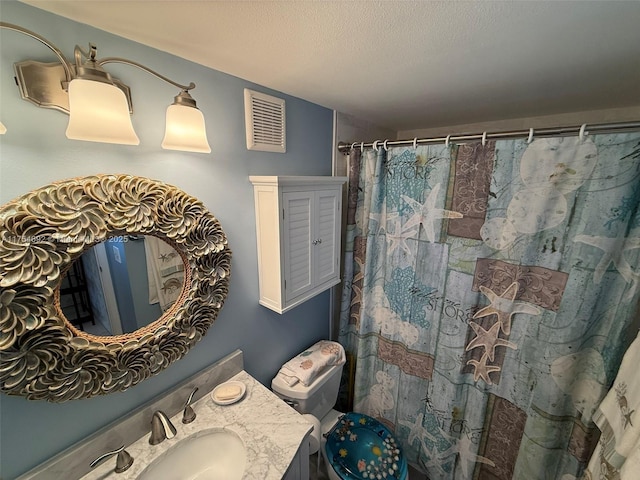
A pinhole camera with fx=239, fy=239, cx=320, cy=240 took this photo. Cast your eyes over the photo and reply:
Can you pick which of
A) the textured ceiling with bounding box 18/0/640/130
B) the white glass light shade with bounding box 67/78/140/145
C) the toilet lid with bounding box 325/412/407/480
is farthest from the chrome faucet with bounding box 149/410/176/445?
the textured ceiling with bounding box 18/0/640/130

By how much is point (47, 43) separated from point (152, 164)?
335 millimetres

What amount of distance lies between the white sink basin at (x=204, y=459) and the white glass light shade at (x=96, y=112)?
1034 millimetres

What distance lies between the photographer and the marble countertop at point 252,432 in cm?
78

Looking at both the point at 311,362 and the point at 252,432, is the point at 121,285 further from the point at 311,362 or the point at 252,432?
the point at 311,362

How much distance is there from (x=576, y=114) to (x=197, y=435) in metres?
2.55

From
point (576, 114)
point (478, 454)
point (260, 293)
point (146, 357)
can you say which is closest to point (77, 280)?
point (146, 357)

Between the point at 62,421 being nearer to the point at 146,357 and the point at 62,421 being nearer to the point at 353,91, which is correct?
the point at 146,357

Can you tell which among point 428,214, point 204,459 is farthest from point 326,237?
point 204,459

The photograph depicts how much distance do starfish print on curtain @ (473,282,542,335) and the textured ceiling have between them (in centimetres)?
87

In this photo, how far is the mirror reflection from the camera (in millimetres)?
702

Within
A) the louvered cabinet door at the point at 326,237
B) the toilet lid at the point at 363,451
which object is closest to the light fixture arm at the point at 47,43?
the louvered cabinet door at the point at 326,237

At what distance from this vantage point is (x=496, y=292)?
3.69 feet

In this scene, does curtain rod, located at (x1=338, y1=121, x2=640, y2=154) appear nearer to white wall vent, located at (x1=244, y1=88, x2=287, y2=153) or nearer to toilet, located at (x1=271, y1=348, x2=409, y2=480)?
white wall vent, located at (x1=244, y1=88, x2=287, y2=153)

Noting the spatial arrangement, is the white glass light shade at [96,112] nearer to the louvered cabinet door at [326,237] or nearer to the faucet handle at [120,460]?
the louvered cabinet door at [326,237]
